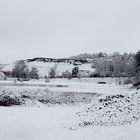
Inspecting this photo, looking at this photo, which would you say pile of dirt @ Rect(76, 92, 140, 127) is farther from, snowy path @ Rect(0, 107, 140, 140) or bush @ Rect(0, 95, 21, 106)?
bush @ Rect(0, 95, 21, 106)

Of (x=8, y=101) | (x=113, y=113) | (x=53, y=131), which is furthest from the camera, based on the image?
(x=8, y=101)

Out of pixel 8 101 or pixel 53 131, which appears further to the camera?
pixel 8 101

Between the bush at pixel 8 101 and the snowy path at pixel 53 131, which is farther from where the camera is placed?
the bush at pixel 8 101

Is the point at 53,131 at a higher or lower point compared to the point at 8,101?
higher

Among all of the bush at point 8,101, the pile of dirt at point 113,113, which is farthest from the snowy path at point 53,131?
the bush at point 8,101

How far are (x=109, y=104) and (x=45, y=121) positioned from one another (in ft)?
16.0

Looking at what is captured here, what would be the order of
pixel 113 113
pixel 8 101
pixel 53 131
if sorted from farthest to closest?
pixel 8 101, pixel 113 113, pixel 53 131

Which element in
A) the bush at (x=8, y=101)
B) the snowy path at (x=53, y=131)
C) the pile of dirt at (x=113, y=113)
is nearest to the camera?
the snowy path at (x=53, y=131)

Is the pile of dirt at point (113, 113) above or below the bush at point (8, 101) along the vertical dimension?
above

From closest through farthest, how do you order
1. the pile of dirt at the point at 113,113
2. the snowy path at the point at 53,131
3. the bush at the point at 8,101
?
the snowy path at the point at 53,131 → the pile of dirt at the point at 113,113 → the bush at the point at 8,101

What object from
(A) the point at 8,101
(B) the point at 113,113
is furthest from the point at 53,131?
(A) the point at 8,101

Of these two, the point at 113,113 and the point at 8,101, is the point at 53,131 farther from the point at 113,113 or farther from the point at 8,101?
the point at 8,101

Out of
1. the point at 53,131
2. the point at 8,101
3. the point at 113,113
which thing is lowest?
the point at 8,101

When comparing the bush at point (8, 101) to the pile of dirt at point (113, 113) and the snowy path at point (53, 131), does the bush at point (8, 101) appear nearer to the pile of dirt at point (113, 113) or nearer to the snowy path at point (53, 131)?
the snowy path at point (53, 131)
